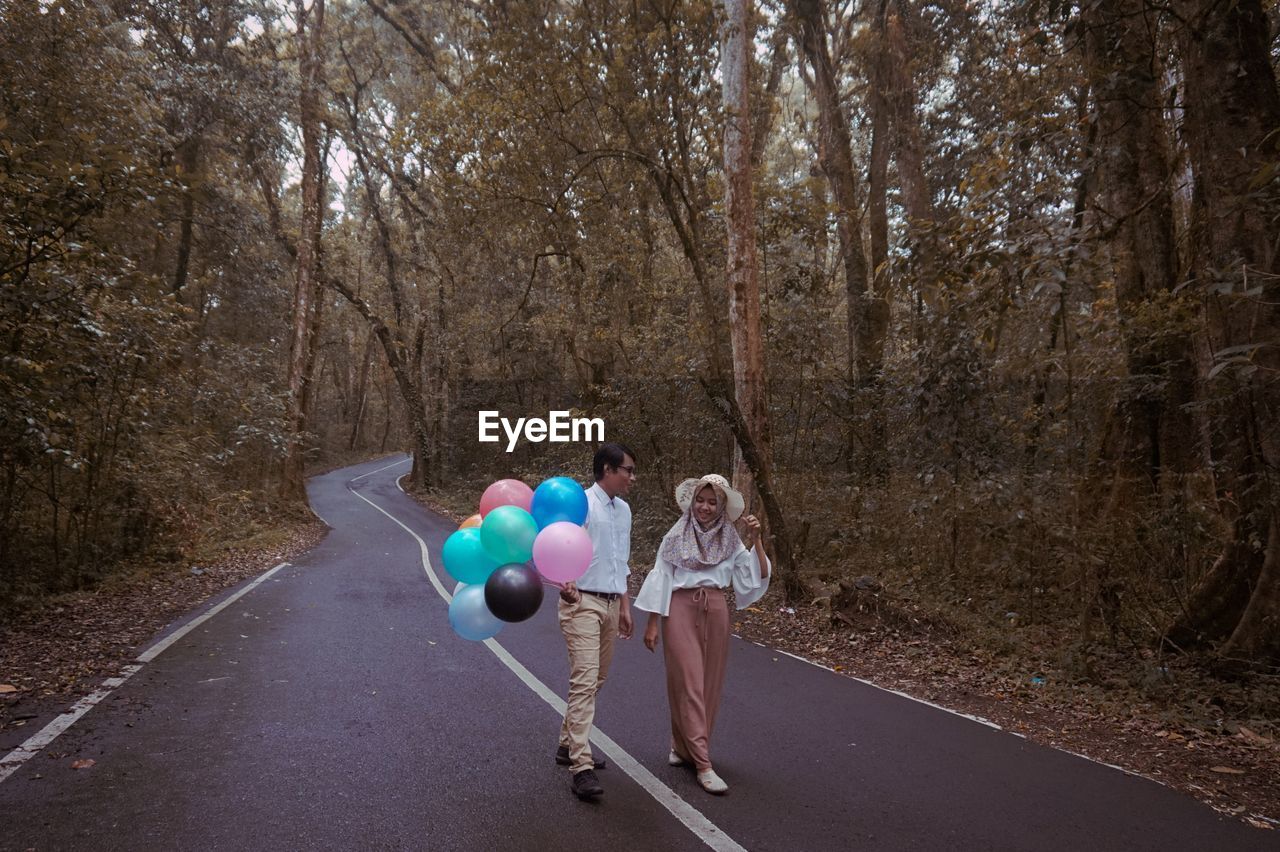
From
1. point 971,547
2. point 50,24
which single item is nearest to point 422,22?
point 50,24

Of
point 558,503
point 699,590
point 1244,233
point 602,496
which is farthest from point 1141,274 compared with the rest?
point 558,503

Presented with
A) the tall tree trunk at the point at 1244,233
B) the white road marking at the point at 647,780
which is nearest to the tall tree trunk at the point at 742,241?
the white road marking at the point at 647,780

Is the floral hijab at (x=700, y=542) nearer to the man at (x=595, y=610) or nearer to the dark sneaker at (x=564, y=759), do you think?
the man at (x=595, y=610)

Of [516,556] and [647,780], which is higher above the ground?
[516,556]

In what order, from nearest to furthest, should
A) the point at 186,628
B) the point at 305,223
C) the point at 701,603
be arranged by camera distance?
the point at 701,603
the point at 186,628
the point at 305,223

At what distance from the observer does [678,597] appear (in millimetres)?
4672

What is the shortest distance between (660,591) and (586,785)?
1.17 m

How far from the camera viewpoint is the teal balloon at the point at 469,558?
4.43 meters

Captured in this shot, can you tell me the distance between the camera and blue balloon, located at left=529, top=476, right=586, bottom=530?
14.4 ft

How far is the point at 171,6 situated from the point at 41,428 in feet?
46.6

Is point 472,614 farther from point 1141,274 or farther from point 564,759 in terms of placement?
point 1141,274

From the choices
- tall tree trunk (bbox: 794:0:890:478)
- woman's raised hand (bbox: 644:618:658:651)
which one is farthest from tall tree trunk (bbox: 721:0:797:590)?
woman's raised hand (bbox: 644:618:658:651)

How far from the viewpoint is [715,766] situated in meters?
4.70

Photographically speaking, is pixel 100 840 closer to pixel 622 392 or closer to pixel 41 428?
pixel 41 428
